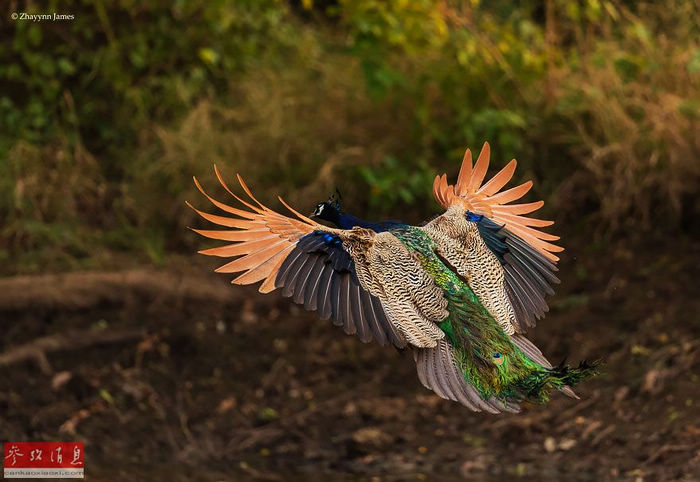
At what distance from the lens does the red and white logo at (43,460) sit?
5716 millimetres

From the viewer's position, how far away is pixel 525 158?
23.6 ft

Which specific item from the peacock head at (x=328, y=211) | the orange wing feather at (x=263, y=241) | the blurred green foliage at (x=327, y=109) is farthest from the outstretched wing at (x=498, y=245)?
the blurred green foliage at (x=327, y=109)

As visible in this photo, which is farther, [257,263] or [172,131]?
[172,131]

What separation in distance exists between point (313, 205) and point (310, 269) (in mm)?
4052

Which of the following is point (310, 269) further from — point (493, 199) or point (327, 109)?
point (327, 109)

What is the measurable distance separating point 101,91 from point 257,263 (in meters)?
5.63

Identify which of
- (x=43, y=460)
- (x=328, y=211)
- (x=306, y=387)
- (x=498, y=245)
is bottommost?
(x=43, y=460)

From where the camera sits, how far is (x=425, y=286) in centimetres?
328

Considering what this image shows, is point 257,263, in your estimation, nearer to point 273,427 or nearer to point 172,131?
point 273,427

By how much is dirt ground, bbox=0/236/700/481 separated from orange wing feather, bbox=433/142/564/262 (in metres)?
2.20

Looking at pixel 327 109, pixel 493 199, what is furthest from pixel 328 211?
pixel 327 109

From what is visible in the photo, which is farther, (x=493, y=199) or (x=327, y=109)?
(x=327, y=109)

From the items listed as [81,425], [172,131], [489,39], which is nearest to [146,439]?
[81,425]

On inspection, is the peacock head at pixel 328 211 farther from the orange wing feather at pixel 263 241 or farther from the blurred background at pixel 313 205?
the blurred background at pixel 313 205
